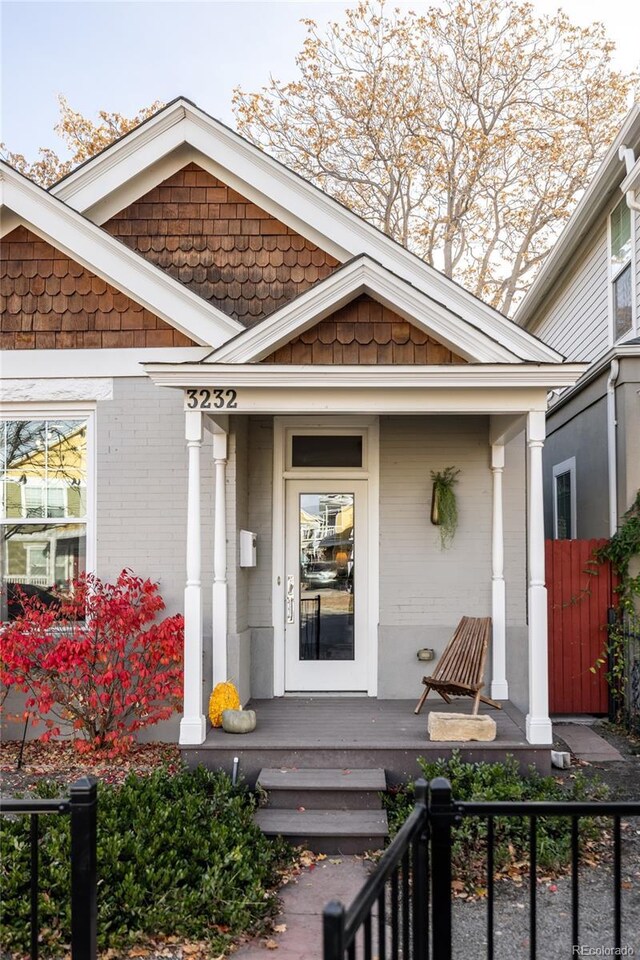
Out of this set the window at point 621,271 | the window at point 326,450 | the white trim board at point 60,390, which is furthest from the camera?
the window at point 621,271

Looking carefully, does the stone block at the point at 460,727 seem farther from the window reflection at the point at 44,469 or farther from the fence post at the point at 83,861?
the window reflection at the point at 44,469

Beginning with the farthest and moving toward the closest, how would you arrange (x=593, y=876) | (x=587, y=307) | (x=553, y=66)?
(x=553, y=66) → (x=587, y=307) → (x=593, y=876)

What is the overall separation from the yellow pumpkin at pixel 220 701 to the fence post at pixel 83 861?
11.0 ft

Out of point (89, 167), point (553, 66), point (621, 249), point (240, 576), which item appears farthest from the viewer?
point (553, 66)

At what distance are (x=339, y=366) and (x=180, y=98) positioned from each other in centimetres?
377

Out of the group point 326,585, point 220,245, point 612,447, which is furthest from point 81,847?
point 612,447

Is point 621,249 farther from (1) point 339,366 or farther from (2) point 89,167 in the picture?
(2) point 89,167

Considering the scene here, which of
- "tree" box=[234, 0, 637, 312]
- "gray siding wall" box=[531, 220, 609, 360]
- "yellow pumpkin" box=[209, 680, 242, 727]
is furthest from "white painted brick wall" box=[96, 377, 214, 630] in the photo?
"tree" box=[234, 0, 637, 312]

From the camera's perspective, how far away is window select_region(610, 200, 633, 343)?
365 inches

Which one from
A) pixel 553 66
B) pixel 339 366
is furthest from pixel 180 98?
pixel 553 66

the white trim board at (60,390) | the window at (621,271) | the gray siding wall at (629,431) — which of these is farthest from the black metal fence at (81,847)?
the window at (621,271)

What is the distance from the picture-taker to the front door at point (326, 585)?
738 cm

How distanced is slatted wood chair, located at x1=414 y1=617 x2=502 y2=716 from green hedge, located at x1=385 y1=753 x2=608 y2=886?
757 millimetres

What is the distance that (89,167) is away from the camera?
7465mm
